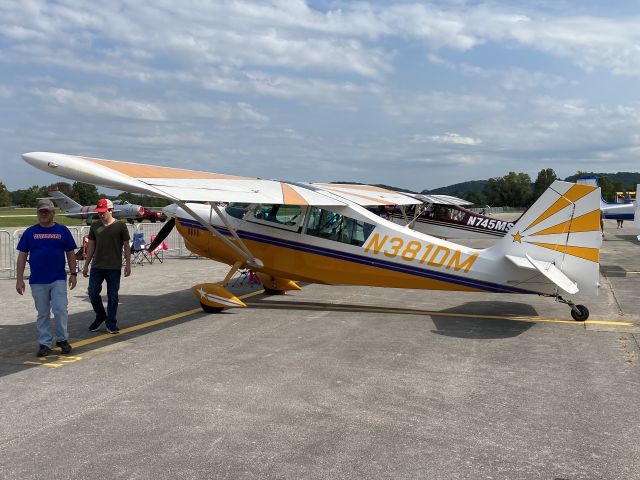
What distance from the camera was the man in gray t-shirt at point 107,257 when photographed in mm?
7379

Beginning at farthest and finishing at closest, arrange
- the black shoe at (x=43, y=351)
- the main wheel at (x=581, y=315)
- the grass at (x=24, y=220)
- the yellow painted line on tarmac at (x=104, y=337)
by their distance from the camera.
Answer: the grass at (x=24, y=220) → the main wheel at (x=581, y=315) → the black shoe at (x=43, y=351) → the yellow painted line on tarmac at (x=104, y=337)

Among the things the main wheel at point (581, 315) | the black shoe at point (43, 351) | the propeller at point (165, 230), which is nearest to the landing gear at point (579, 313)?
the main wheel at point (581, 315)

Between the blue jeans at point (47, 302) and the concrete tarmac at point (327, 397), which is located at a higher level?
the blue jeans at point (47, 302)

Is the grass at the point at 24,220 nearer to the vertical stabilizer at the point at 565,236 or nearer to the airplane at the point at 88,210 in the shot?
the airplane at the point at 88,210

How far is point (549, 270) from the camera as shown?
24.2 ft

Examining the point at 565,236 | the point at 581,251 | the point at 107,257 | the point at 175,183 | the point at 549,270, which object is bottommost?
the point at 107,257

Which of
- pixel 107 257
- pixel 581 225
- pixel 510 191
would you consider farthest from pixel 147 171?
pixel 510 191

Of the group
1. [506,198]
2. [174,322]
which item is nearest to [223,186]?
[174,322]

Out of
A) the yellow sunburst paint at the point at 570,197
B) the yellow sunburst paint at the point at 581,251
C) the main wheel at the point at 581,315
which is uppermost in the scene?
the yellow sunburst paint at the point at 570,197

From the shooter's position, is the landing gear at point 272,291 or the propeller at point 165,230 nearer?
the landing gear at point 272,291

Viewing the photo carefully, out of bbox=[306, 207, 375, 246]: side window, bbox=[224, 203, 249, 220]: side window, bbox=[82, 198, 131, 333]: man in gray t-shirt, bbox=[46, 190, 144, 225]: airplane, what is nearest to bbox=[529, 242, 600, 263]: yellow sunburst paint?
bbox=[306, 207, 375, 246]: side window

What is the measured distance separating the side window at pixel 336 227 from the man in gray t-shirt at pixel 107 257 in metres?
3.12

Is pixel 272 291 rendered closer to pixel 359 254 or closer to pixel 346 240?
pixel 346 240

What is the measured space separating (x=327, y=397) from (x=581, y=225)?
15.5 ft
